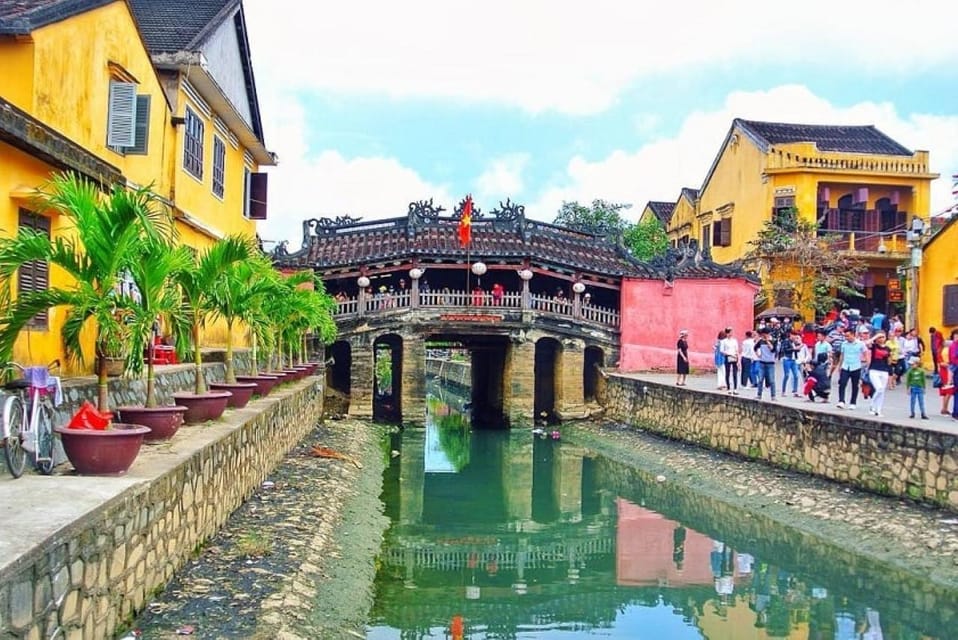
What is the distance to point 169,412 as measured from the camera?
6.90 metres

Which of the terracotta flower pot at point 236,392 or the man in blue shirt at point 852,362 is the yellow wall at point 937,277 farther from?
the terracotta flower pot at point 236,392

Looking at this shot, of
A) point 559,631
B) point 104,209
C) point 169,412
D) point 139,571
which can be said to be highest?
point 104,209

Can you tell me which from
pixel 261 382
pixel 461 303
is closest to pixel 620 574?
pixel 261 382

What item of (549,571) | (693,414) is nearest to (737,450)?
(693,414)

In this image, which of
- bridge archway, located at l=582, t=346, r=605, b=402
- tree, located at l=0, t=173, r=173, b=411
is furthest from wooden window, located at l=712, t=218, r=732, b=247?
tree, located at l=0, t=173, r=173, b=411

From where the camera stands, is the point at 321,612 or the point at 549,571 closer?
the point at 321,612

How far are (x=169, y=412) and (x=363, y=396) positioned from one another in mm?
16081

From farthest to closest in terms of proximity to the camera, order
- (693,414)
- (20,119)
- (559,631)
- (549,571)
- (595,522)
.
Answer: (693,414)
(595,522)
(549,571)
(559,631)
(20,119)

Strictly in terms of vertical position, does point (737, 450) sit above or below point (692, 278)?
below

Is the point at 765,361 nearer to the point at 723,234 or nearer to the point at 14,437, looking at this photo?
the point at 14,437

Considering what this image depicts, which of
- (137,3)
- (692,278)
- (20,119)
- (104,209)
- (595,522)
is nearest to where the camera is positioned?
(104,209)

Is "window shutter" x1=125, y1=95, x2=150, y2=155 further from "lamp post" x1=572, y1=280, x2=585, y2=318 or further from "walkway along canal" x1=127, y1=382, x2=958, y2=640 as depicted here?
"lamp post" x1=572, y1=280, x2=585, y2=318

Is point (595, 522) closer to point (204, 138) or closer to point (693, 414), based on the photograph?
point (693, 414)

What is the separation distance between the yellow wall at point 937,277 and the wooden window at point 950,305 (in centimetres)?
8
